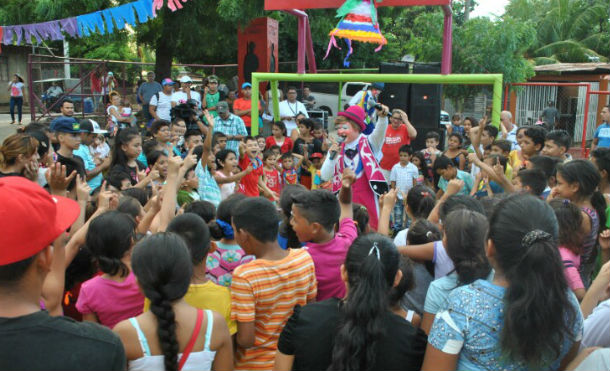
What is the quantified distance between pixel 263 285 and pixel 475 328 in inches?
39.1

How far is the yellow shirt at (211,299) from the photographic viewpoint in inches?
96.5

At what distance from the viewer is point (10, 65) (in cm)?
2173

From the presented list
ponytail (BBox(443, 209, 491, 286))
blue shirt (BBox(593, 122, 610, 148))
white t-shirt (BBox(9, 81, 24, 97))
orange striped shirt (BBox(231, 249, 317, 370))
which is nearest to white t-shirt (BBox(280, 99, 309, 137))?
blue shirt (BBox(593, 122, 610, 148))

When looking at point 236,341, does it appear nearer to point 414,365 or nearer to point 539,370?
point 414,365

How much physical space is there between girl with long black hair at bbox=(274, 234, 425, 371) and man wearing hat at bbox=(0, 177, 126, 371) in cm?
72

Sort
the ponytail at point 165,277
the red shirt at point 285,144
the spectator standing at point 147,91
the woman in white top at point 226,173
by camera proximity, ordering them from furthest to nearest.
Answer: the spectator standing at point 147,91
the red shirt at point 285,144
the woman in white top at point 226,173
the ponytail at point 165,277

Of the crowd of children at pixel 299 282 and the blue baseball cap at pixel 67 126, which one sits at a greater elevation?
the blue baseball cap at pixel 67 126

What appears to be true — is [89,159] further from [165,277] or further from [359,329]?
[359,329]

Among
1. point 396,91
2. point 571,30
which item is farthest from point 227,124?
point 571,30

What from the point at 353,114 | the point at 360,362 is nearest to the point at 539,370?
the point at 360,362

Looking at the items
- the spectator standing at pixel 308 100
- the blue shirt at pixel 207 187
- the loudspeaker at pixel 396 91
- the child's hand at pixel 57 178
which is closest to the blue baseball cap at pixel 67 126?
the blue shirt at pixel 207 187

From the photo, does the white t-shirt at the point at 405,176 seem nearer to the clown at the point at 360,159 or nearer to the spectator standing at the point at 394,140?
the spectator standing at the point at 394,140

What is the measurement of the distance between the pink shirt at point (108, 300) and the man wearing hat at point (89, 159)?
9.80 ft

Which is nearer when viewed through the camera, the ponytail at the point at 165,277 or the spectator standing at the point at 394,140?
Answer: the ponytail at the point at 165,277
